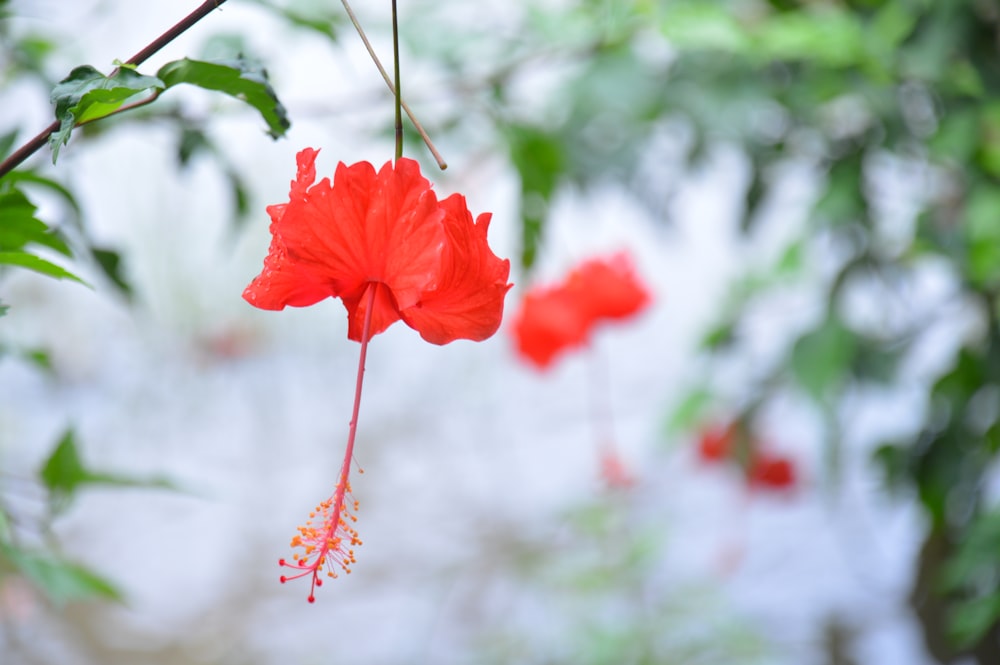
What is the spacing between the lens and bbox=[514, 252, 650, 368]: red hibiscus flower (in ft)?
3.61

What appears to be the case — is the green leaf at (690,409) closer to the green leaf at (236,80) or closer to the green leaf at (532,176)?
the green leaf at (532,176)

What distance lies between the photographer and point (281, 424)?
216cm

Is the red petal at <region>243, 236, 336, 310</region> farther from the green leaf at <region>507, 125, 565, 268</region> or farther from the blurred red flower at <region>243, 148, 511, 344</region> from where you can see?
the green leaf at <region>507, 125, 565, 268</region>

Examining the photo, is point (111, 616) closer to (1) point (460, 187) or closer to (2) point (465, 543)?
(2) point (465, 543)

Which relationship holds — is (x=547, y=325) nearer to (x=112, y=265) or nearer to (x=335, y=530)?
(x=112, y=265)

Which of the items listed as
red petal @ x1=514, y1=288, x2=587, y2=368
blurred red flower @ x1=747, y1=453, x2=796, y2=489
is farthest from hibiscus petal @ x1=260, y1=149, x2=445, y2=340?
blurred red flower @ x1=747, y1=453, x2=796, y2=489

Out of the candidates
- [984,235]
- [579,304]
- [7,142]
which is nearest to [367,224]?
[7,142]

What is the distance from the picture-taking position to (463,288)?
0.26m

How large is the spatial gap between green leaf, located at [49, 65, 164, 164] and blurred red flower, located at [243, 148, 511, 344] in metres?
0.04

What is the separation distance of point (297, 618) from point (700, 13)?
145 centimetres

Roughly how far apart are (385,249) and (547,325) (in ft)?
2.84

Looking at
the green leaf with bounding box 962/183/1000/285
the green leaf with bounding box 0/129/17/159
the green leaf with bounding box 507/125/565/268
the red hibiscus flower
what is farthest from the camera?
the red hibiscus flower

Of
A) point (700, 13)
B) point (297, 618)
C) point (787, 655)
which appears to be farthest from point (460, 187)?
point (297, 618)

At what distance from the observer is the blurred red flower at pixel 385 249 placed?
9.9 inches
